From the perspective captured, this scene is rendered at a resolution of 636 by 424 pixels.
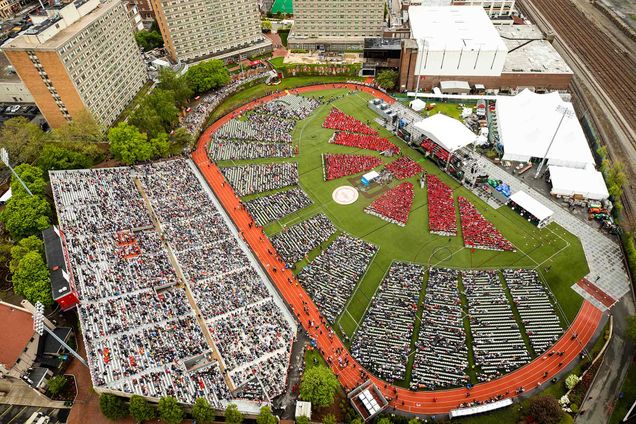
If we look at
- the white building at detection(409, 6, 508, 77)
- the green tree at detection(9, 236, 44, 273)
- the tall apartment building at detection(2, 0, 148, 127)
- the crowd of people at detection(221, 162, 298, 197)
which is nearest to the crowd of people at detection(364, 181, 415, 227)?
the crowd of people at detection(221, 162, 298, 197)

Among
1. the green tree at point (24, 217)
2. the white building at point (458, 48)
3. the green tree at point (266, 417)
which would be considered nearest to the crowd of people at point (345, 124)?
the white building at point (458, 48)

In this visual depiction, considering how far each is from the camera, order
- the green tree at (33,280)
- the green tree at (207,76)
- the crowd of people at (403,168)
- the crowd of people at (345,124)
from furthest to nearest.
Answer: the green tree at (207,76) < the crowd of people at (345,124) < the crowd of people at (403,168) < the green tree at (33,280)

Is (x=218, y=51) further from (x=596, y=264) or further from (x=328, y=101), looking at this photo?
(x=596, y=264)

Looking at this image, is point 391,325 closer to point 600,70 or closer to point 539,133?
point 539,133

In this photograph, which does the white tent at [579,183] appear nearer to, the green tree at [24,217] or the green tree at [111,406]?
the green tree at [111,406]

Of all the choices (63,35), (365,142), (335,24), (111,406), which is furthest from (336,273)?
(335,24)

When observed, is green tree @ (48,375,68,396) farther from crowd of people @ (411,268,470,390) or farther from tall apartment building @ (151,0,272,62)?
tall apartment building @ (151,0,272,62)

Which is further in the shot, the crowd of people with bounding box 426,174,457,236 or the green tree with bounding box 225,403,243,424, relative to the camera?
the crowd of people with bounding box 426,174,457,236
